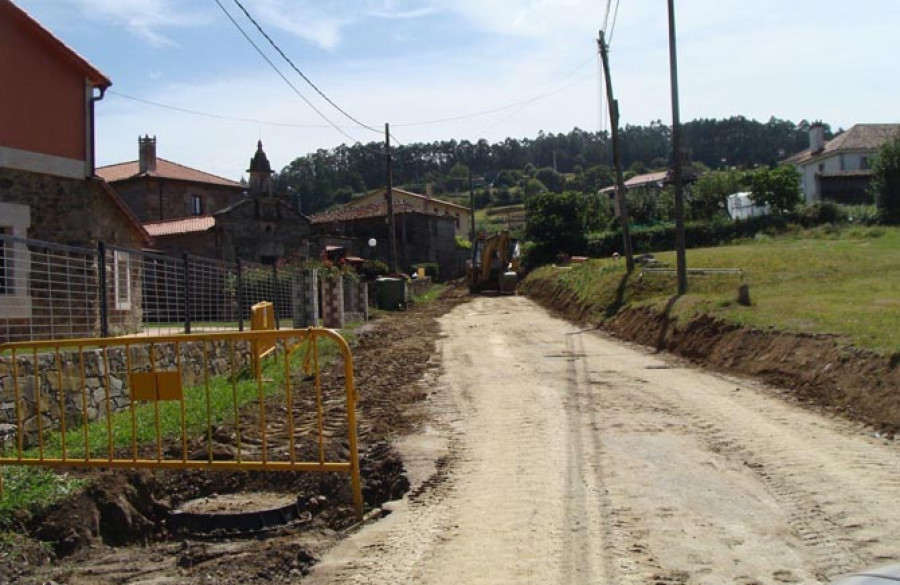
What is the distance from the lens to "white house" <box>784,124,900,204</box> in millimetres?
64188

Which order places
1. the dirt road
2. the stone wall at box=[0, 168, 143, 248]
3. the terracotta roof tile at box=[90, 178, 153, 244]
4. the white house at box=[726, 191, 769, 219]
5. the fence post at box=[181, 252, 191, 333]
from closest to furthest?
the dirt road → the fence post at box=[181, 252, 191, 333] → the stone wall at box=[0, 168, 143, 248] → the terracotta roof tile at box=[90, 178, 153, 244] → the white house at box=[726, 191, 769, 219]

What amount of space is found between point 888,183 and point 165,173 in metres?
43.1

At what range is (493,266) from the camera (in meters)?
43.4

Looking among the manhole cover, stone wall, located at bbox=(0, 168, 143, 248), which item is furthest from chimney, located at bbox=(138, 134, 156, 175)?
the manhole cover

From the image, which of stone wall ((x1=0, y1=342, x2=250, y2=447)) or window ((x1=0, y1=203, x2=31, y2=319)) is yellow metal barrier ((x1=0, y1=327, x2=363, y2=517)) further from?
window ((x1=0, y1=203, x2=31, y2=319))

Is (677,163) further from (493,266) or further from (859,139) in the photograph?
(859,139)

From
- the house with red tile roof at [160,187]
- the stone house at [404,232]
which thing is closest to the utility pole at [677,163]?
the house with red tile roof at [160,187]

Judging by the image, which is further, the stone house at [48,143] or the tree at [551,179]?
the tree at [551,179]

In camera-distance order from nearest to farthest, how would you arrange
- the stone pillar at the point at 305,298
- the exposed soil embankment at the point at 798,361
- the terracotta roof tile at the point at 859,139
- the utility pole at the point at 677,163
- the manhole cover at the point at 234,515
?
the manhole cover at the point at 234,515
the exposed soil embankment at the point at 798,361
the utility pole at the point at 677,163
the stone pillar at the point at 305,298
the terracotta roof tile at the point at 859,139

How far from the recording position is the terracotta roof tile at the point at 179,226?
46719 mm

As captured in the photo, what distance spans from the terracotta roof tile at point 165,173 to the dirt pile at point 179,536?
1829 inches

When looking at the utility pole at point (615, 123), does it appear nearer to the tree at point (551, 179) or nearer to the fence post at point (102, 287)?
the fence post at point (102, 287)

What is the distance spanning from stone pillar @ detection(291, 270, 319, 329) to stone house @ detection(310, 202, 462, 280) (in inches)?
1510

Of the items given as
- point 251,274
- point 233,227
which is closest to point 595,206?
point 233,227
